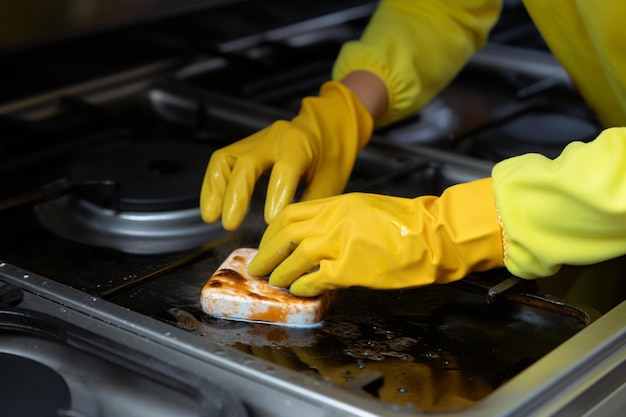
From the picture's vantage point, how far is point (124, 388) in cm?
94

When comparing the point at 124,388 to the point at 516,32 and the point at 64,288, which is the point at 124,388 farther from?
the point at 516,32

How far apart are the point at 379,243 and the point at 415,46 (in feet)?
1.88

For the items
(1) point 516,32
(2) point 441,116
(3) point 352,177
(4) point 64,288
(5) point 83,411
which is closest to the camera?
(5) point 83,411

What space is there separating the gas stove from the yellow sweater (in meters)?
0.07

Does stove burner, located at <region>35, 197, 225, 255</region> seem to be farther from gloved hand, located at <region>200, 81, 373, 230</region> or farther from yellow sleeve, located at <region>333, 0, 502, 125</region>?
yellow sleeve, located at <region>333, 0, 502, 125</region>

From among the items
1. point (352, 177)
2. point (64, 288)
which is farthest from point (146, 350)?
point (352, 177)

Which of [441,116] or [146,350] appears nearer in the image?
[146,350]

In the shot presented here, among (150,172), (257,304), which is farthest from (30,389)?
(150,172)

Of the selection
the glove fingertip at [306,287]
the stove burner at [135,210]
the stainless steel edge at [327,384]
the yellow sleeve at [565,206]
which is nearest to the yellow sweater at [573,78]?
the yellow sleeve at [565,206]

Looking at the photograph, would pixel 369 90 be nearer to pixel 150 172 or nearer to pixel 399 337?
pixel 150 172

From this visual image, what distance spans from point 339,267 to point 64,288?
1.00 ft

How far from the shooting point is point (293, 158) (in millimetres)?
1228

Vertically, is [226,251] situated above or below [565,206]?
below

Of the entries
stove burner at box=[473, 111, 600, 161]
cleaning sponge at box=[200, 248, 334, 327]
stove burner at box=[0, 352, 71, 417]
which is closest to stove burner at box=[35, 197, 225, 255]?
cleaning sponge at box=[200, 248, 334, 327]
